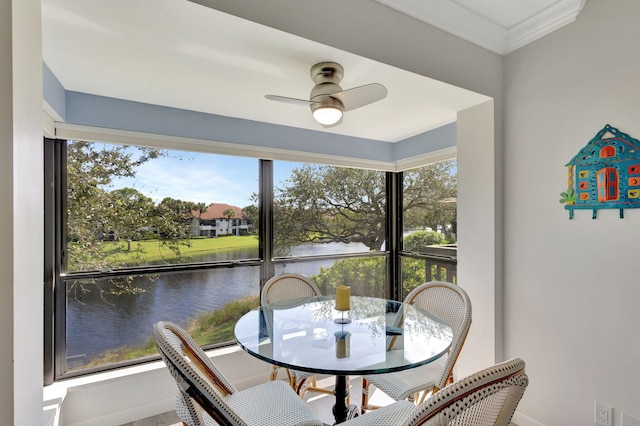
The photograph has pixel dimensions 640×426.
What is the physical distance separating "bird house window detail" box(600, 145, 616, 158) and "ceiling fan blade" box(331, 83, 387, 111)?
1.20m

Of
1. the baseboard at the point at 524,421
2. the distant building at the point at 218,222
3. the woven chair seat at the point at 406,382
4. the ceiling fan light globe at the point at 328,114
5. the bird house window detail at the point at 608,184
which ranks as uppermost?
the ceiling fan light globe at the point at 328,114

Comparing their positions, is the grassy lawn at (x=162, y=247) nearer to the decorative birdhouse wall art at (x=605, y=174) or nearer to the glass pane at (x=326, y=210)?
the glass pane at (x=326, y=210)

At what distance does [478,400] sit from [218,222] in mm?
2448

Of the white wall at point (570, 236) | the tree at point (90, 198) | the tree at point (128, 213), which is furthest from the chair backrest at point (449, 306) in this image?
the tree at point (90, 198)

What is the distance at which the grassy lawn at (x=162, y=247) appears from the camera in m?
2.43

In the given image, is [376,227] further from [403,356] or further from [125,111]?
[125,111]

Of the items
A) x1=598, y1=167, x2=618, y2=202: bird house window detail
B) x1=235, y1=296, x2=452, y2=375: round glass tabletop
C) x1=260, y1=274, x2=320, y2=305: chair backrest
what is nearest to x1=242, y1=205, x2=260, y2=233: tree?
x1=260, y1=274, x2=320, y2=305: chair backrest

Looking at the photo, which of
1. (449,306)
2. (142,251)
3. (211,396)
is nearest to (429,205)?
(449,306)

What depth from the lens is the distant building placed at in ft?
8.97

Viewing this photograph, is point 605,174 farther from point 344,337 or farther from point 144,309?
point 144,309

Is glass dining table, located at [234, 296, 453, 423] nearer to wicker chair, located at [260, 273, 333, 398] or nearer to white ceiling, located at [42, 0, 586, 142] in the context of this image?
wicker chair, located at [260, 273, 333, 398]

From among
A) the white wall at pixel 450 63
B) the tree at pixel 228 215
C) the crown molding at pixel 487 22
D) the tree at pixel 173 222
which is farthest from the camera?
the tree at pixel 228 215

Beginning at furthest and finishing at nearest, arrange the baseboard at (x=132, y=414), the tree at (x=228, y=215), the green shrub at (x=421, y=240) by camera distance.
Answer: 1. the green shrub at (x=421, y=240)
2. the tree at (x=228, y=215)
3. the baseboard at (x=132, y=414)

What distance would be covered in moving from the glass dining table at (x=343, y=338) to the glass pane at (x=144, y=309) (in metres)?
0.79
